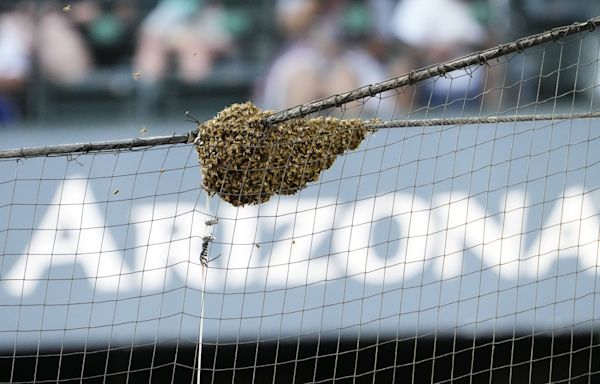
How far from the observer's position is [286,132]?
398cm

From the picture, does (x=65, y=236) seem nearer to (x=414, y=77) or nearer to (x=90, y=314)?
(x=90, y=314)

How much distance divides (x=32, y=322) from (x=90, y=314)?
0.38 metres

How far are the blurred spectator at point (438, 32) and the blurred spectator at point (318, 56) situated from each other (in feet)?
→ 0.60

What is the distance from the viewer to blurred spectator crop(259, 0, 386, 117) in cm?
620

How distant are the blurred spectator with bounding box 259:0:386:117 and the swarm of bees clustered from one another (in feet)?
6.90

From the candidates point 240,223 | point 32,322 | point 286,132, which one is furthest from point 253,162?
point 32,322

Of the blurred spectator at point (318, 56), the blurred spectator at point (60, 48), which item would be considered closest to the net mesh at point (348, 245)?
the blurred spectator at point (318, 56)

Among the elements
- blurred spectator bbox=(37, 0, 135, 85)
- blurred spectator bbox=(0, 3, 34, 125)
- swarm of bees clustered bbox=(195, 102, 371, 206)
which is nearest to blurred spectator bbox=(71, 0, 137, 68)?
blurred spectator bbox=(37, 0, 135, 85)

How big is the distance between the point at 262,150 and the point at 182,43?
98.7 inches

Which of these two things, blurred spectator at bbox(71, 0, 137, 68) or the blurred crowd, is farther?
blurred spectator at bbox(71, 0, 137, 68)

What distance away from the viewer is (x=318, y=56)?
20.4ft

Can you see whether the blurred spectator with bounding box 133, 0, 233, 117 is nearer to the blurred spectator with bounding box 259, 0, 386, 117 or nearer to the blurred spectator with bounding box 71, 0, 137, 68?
the blurred spectator with bounding box 71, 0, 137, 68

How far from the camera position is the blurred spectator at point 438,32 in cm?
620

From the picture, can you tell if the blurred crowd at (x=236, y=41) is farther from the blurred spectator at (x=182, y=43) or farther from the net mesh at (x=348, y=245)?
the net mesh at (x=348, y=245)
